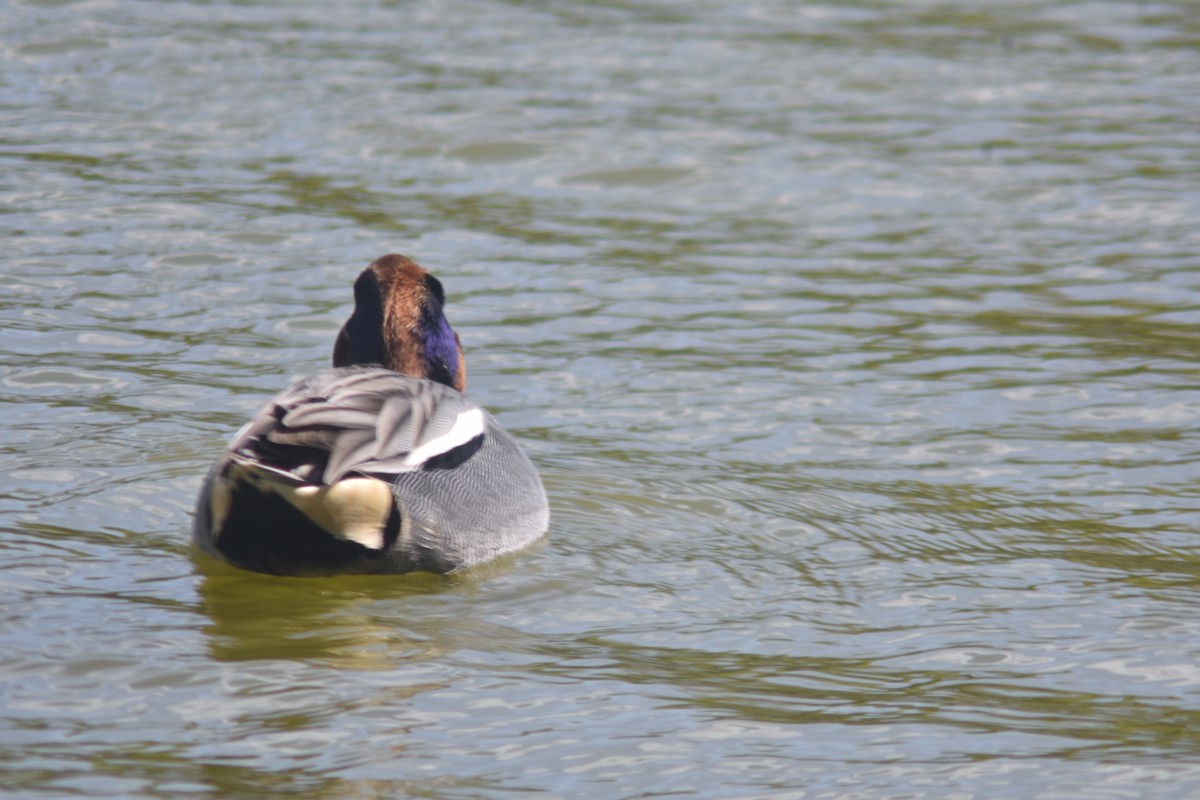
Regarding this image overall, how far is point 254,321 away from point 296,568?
363 centimetres

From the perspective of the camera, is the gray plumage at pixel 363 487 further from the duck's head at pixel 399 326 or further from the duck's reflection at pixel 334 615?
the duck's head at pixel 399 326

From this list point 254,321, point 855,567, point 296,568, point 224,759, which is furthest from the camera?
point 254,321

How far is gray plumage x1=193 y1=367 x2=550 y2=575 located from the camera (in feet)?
20.0

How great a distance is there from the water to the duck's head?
0.71m

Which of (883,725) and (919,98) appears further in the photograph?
(919,98)

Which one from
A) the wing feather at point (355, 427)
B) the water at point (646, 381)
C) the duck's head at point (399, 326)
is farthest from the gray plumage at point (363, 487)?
the duck's head at point (399, 326)

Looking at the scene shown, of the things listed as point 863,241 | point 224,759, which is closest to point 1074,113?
point 863,241

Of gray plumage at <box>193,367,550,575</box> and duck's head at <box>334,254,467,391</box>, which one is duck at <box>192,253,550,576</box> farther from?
duck's head at <box>334,254,467,391</box>

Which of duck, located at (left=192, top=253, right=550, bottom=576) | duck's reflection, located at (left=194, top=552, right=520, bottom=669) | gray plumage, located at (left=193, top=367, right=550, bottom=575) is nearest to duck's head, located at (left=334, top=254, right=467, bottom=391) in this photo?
duck, located at (left=192, top=253, right=550, bottom=576)

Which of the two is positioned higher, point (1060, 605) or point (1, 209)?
point (1, 209)

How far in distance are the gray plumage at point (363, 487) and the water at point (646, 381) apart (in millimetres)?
164

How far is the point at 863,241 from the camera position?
37.6ft

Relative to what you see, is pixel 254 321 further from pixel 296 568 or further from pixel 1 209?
pixel 296 568

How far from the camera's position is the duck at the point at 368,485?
6098mm
